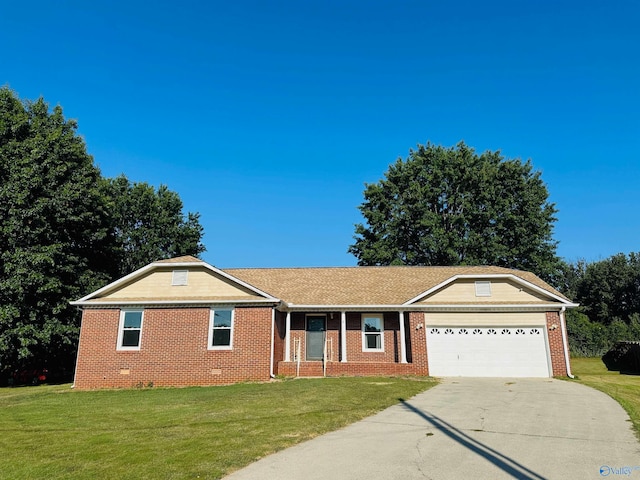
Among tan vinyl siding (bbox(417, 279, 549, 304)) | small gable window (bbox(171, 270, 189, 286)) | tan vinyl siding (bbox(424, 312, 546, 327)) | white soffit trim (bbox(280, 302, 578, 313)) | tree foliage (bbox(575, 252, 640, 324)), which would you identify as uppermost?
tree foliage (bbox(575, 252, 640, 324))

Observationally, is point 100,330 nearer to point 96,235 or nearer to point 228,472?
point 96,235

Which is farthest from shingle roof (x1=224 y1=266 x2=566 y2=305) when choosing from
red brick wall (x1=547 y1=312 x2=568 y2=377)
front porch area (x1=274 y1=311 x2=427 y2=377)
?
red brick wall (x1=547 y1=312 x2=568 y2=377)

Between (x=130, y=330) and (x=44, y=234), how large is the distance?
7900mm

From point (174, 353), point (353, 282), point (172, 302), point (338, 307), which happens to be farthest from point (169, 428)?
point (353, 282)

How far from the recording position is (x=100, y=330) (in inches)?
667

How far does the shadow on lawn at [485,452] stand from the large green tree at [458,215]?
25.9 m

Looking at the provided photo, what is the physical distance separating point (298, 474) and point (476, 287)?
15080 mm

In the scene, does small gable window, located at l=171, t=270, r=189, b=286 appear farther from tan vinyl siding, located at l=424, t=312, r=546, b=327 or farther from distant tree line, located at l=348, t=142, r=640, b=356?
distant tree line, located at l=348, t=142, r=640, b=356

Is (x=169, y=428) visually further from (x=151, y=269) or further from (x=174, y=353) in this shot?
(x=151, y=269)

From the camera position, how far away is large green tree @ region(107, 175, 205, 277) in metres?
33.0

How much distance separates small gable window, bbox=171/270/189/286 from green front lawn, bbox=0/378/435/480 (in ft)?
17.9

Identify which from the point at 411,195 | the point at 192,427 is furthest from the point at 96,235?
the point at 411,195

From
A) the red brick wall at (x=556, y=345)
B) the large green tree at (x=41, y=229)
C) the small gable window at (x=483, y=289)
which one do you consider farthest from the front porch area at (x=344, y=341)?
the large green tree at (x=41, y=229)

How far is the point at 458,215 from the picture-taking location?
33.9 meters
